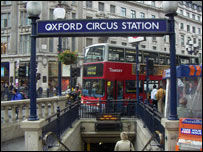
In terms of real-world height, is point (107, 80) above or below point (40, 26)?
below

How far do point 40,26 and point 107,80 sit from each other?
9.83m

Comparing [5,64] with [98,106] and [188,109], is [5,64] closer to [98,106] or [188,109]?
[98,106]

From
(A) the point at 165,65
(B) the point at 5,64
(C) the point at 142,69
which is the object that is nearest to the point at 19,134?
(C) the point at 142,69

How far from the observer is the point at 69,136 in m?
8.34

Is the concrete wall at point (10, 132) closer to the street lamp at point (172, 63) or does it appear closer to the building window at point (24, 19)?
the street lamp at point (172, 63)

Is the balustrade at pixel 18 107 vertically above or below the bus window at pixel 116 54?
below

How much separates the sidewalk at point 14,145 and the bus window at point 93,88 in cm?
805

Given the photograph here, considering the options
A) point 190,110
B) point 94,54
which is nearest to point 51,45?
point 94,54

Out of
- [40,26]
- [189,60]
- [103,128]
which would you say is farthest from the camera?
[189,60]

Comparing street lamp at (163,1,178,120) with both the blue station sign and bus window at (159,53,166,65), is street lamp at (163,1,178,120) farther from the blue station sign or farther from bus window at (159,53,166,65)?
bus window at (159,53,166,65)

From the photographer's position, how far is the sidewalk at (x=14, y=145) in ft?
22.9

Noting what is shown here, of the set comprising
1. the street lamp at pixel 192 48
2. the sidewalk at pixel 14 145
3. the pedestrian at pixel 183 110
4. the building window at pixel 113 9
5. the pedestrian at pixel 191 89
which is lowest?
the sidewalk at pixel 14 145

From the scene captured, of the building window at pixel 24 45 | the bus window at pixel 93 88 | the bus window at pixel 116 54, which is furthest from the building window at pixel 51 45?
the bus window at pixel 116 54

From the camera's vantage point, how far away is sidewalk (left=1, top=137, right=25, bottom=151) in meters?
6.97
